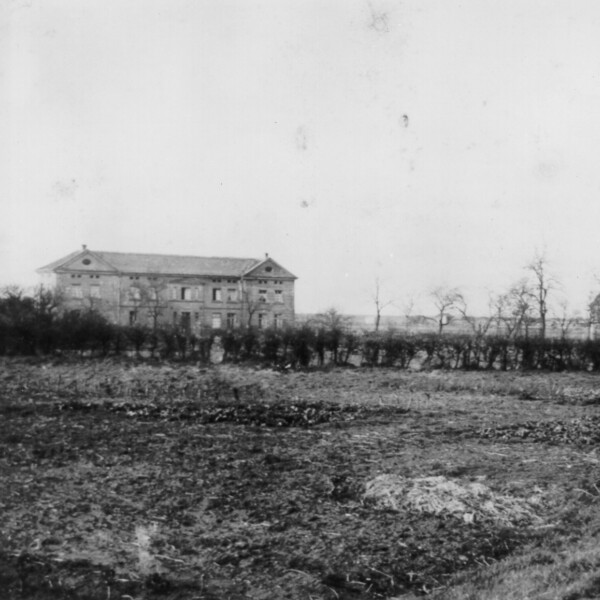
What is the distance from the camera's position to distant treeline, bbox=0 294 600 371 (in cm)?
2100

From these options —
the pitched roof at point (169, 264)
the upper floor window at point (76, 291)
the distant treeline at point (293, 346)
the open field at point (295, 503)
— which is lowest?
the open field at point (295, 503)

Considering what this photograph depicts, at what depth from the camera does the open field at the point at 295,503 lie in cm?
478

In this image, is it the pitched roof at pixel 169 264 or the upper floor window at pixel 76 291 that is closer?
the upper floor window at pixel 76 291

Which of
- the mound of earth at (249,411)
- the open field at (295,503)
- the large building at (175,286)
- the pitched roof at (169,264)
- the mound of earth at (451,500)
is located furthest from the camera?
the pitched roof at (169,264)

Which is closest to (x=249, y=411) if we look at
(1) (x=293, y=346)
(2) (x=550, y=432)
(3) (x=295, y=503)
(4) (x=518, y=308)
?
(2) (x=550, y=432)

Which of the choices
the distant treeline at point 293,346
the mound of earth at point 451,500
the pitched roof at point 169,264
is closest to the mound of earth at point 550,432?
the mound of earth at point 451,500

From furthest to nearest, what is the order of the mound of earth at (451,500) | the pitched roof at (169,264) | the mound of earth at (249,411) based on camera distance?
the pitched roof at (169,264)
the mound of earth at (249,411)
the mound of earth at (451,500)

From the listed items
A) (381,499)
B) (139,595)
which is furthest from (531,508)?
(139,595)

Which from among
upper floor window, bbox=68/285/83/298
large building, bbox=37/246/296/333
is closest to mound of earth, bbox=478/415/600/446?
large building, bbox=37/246/296/333

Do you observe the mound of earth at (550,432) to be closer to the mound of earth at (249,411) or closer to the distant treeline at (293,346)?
the mound of earth at (249,411)

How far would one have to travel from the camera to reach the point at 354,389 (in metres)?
16.6

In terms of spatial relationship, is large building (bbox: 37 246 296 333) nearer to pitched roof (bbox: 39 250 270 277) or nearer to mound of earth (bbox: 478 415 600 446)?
pitched roof (bbox: 39 250 270 277)

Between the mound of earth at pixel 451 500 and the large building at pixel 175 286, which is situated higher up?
the large building at pixel 175 286

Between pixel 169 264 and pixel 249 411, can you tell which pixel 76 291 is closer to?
pixel 169 264
